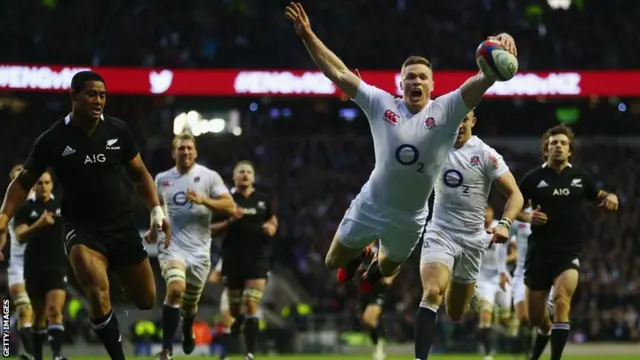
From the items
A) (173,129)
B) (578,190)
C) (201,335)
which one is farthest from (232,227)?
(173,129)

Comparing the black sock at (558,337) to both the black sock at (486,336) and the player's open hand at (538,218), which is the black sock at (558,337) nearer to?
the player's open hand at (538,218)

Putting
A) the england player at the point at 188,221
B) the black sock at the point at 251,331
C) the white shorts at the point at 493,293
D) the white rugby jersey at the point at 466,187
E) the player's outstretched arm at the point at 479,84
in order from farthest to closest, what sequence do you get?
the white shorts at the point at 493,293 → the black sock at the point at 251,331 → the england player at the point at 188,221 → the white rugby jersey at the point at 466,187 → the player's outstretched arm at the point at 479,84

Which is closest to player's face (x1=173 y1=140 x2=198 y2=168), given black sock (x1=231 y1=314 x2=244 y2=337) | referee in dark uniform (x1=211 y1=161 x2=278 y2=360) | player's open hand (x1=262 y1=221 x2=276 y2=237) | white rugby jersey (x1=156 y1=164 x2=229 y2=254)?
white rugby jersey (x1=156 y1=164 x2=229 y2=254)

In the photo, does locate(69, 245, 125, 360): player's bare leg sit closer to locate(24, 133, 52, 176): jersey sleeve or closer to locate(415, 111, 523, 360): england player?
locate(24, 133, 52, 176): jersey sleeve

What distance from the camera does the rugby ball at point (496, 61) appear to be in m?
8.86

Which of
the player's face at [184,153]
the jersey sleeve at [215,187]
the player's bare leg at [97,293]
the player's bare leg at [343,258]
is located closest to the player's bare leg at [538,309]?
the player's bare leg at [343,258]

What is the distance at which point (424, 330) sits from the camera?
1024 cm

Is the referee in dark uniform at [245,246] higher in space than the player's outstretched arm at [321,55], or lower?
lower

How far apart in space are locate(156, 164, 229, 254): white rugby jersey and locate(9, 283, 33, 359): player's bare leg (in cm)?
261

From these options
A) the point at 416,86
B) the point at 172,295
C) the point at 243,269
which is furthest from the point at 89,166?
the point at 243,269

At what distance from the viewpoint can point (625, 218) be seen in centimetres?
3291

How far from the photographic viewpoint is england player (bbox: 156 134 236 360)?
14125mm

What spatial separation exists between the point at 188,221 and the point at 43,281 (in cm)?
216

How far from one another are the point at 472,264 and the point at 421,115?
7.82ft
